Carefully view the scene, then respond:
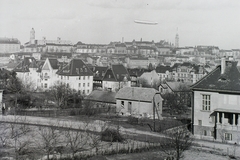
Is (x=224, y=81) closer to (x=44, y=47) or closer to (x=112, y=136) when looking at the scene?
(x=112, y=136)

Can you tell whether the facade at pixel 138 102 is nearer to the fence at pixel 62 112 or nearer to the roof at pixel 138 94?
the roof at pixel 138 94

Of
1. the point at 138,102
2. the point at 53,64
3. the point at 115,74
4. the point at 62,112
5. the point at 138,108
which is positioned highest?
Answer: the point at 53,64

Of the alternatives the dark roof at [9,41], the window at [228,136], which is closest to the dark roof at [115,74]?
the window at [228,136]

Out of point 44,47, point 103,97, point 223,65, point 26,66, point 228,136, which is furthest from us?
point 44,47

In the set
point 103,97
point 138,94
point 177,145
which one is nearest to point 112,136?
point 177,145

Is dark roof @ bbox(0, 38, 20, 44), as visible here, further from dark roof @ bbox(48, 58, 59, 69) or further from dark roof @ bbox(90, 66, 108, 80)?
dark roof @ bbox(48, 58, 59, 69)

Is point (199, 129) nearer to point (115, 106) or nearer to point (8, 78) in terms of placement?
point (115, 106)

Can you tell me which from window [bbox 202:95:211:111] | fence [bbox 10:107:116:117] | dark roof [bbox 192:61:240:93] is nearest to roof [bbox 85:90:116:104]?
fence [bbox 10:107:116:117]
